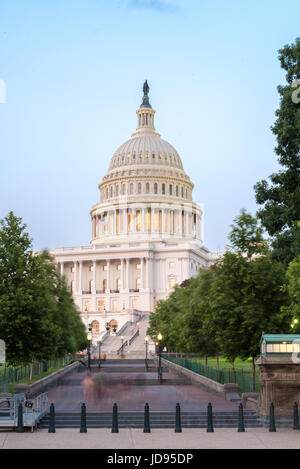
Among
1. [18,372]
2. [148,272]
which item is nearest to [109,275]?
[148,272]

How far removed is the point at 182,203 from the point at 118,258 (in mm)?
24954

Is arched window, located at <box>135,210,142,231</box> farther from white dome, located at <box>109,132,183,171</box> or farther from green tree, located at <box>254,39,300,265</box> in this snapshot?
green tree, located at <box>254,39,300,265</box>

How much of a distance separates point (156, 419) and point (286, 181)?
Answer: 14.5m

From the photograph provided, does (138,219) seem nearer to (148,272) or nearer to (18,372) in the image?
(148,272)

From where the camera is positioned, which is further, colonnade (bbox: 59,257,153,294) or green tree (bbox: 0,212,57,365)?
colonnade (bbox: 59,257,153,294)

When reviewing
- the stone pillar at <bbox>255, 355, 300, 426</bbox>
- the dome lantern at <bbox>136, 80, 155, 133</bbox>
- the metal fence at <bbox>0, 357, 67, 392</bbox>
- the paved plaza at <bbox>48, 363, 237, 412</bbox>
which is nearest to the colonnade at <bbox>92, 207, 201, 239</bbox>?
the dome lantern at <bbox>136, 80, 155, 133</bbox>

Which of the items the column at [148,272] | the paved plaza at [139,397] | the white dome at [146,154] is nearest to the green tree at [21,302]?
the paved plaza at [139,397]

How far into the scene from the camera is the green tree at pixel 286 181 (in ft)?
107

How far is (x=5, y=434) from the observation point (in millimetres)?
22188

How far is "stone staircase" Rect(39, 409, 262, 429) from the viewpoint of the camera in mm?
24422

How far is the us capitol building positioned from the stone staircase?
104 m

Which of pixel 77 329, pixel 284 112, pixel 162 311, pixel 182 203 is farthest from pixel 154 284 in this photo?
pixel 284 112

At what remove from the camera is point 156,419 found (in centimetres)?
2494

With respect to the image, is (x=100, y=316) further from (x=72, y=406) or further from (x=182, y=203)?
(x=72, y=406)
